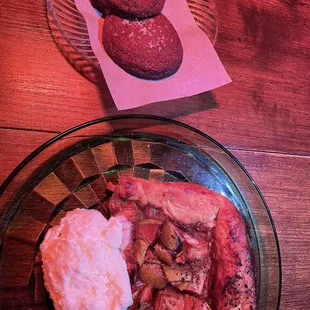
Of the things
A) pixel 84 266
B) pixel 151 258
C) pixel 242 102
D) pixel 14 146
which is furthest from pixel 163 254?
pixel 242 102

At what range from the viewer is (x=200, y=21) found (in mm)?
1159

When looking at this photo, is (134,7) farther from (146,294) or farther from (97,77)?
(146,294)

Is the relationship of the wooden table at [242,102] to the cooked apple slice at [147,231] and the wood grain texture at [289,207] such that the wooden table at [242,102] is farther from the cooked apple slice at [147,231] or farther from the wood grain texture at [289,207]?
the cooked apple slice at [147,231]

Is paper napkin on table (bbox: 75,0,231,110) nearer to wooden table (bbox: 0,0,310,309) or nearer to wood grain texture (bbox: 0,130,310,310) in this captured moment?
wooden table (bbox: 0,0,310,309)

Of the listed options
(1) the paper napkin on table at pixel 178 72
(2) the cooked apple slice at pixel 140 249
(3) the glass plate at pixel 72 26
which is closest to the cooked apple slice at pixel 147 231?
(2) the cooked apple slice at pixel 140 249

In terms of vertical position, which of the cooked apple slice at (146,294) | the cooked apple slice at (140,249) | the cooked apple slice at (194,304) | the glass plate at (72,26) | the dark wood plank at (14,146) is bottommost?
the cooked apple slice at (194,304)

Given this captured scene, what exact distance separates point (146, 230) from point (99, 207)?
0.36 ft

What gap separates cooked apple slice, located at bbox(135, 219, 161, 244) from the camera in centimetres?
93

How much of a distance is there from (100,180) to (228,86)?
44 centimetres

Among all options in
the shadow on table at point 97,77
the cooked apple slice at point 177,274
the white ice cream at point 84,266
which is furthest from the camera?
the shadow on table at point 97,77

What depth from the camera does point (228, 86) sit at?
1.20m

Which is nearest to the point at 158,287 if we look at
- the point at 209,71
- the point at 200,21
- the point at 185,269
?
the point at 185,269

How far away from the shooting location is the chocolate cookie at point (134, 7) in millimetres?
990

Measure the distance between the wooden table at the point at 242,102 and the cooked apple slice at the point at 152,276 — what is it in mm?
332
